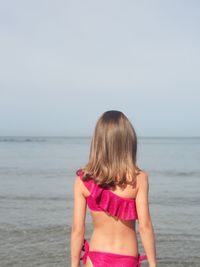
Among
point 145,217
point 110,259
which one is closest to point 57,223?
point 110,259

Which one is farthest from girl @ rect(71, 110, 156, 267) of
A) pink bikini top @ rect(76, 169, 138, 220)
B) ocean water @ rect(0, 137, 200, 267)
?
ocean water @ rect(0, 137, 200, 267)

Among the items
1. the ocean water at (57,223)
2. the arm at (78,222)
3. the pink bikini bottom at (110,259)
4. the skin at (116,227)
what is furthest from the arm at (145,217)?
the ocean water at (57,223)

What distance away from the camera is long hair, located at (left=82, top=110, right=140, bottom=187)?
3.50m

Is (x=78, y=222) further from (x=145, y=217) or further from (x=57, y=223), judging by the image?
(x=57, y=223)

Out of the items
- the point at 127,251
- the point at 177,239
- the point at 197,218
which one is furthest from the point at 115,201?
the point at 197,218

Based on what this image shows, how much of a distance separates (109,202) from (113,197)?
5 cm

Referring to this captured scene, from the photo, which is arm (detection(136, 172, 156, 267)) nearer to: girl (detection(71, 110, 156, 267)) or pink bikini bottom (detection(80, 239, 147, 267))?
girl (detection(71, 110, 156, 267))

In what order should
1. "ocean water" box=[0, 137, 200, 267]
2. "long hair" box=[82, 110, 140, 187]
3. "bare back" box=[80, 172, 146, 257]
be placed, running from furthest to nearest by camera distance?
"ocean water" box=[0, 137, 200, 267]
"bare back" box=[80, 172, 146, 257]
"long hair" box=[82, 110, 140, 187]

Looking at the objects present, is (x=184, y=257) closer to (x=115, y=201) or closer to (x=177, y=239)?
(x=177, y=239)

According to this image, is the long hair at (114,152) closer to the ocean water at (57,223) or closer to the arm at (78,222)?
the arm at (78,222)

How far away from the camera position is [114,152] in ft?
11.6

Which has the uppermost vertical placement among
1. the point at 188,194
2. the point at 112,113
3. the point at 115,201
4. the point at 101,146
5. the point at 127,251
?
the point at 112,113

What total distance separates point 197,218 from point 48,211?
4.01 m

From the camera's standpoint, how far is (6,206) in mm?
13930
